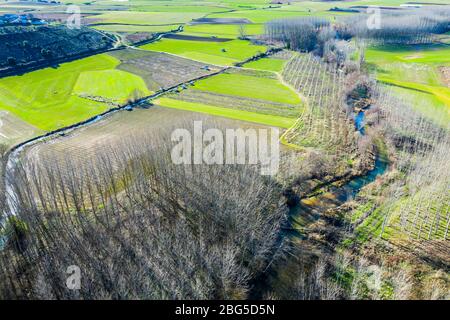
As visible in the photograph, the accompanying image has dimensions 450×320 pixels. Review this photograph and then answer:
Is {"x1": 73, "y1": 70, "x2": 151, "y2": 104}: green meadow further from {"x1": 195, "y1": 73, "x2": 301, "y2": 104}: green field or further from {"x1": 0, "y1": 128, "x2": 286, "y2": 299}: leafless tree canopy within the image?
{"x1": 0, "y1": 128, "x2": 286, "y2": 299}: leafless tree canopy

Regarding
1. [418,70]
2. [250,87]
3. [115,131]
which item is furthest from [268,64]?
[115,131]

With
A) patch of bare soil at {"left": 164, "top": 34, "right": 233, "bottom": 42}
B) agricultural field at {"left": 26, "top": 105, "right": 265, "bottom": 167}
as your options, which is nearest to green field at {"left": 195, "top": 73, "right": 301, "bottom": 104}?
agricultural field at {"left": 26, "top": 105, "right": 265, "bottom": 167}

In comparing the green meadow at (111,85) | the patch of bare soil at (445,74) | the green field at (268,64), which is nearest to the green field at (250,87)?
the green field at (268,64)

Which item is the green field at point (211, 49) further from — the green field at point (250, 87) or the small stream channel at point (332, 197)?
the small stream channel at point (332, 197)

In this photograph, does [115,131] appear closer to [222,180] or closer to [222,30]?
[222,180]

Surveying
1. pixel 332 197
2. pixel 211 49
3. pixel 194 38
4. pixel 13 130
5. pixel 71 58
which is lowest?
pixel 332 197
